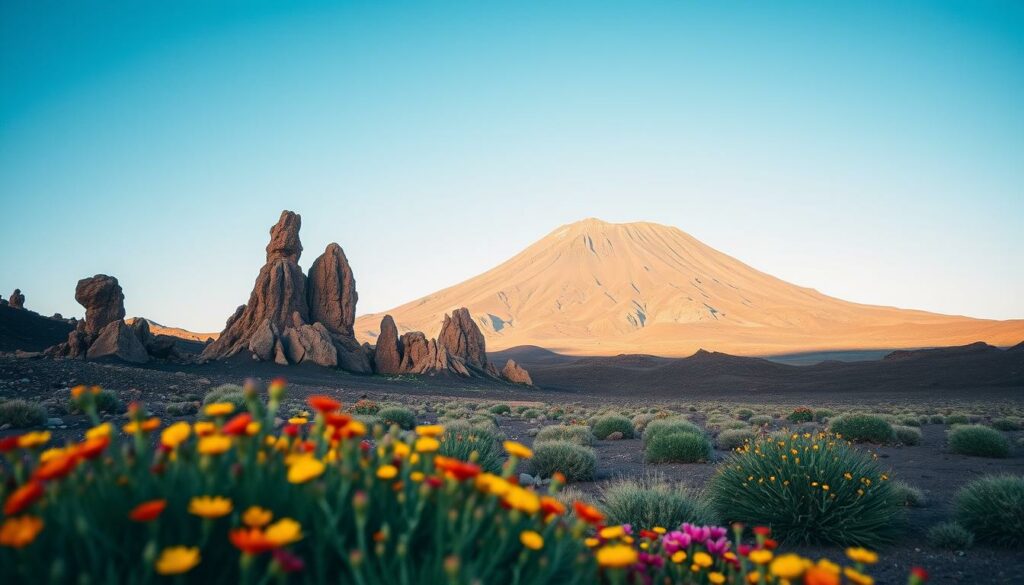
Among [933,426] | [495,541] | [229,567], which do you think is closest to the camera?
[229,567]

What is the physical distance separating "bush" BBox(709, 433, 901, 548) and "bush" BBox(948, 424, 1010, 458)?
27.8ft

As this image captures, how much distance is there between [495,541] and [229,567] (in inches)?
36.7

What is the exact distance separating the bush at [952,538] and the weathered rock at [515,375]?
47515 mm

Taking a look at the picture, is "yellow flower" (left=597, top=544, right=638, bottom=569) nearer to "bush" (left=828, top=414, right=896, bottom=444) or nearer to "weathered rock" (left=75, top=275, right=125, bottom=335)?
"bush" (left=828, top=414, right=896, bottom=444)

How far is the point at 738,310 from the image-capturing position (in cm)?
17712

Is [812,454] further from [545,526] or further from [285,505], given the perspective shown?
[285,505]

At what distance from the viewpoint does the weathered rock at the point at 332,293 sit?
47.5m

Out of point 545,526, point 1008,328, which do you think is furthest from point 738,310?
point 545,526

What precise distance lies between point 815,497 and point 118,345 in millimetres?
37287

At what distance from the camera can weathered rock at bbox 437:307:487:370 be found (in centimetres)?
5500

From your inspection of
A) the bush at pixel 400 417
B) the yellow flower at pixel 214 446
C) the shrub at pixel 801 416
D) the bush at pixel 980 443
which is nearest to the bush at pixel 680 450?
the bush at pixel 980 443

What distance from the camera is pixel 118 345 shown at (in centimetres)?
3425

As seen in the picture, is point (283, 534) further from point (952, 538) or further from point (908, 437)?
point (908, 437)

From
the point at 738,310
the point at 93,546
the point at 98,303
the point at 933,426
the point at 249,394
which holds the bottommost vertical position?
the point at 933,426
